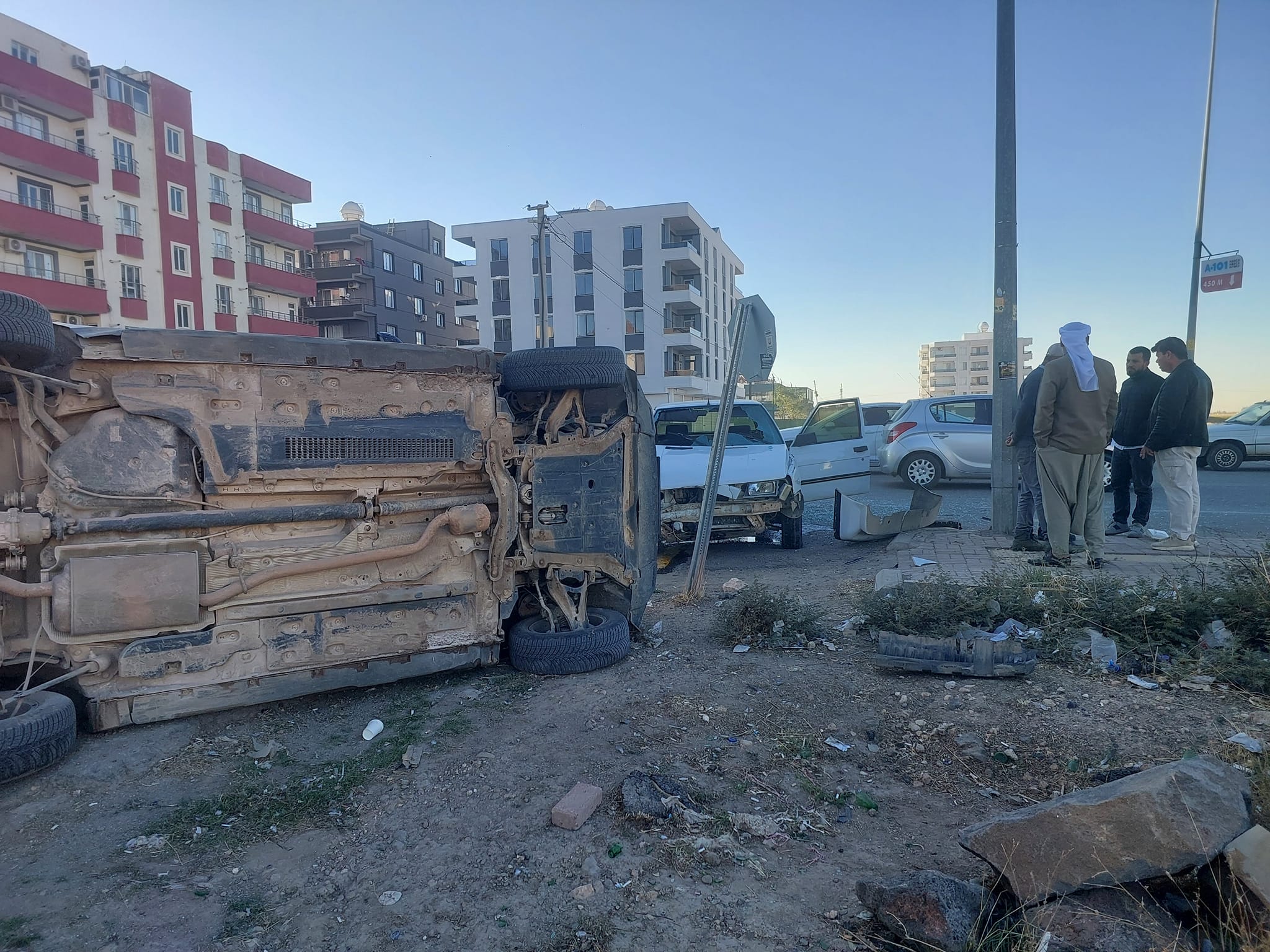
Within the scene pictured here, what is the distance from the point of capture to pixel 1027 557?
6953mm

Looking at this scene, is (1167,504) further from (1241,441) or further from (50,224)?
(50,224)

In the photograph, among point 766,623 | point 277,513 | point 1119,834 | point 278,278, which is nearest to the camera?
point 1119,834

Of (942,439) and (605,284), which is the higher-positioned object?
(605,284)

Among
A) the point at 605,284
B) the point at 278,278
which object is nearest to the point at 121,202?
the point at 278,278

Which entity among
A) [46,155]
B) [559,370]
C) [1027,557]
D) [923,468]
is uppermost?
[46,155]

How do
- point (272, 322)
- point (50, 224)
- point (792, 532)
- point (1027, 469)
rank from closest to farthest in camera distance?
point (1027, 469) < point (792, 532) < point (50, 224) < point (272, 322)

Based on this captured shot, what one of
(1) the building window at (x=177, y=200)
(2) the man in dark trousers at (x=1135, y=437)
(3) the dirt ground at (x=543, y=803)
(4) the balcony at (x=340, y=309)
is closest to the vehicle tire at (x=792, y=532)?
(2) the man in dark trousers at (x=1135, y=437)

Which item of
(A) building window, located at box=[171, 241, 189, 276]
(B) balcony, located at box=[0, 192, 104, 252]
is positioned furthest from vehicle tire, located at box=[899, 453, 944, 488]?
(A) building window, located at box=[171, 241, 189, 276]

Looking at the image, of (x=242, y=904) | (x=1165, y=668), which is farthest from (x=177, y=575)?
(x=1165, y=668)

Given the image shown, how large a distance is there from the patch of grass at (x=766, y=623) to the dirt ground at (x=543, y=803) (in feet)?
1.39

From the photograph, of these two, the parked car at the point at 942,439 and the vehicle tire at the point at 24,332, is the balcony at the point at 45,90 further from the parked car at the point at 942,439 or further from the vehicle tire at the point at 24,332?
the vehicle tire at the point at 24,332

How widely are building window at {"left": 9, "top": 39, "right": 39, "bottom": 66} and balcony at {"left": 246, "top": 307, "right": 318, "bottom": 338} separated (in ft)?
37.6

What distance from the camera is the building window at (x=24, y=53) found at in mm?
26281

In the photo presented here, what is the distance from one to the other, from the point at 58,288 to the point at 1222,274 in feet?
107
